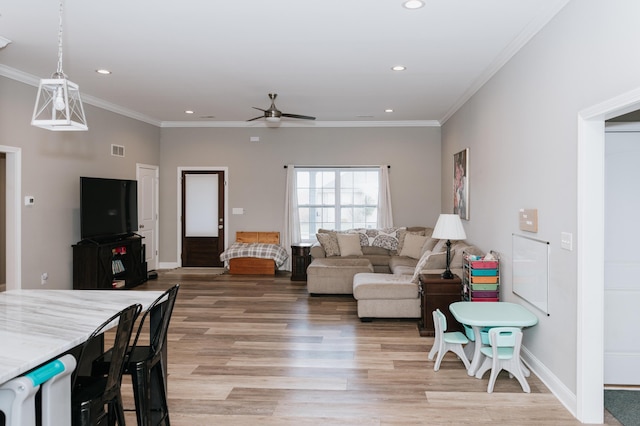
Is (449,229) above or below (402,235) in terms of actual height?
above

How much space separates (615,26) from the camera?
273 centimetres

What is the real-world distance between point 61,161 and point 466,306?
5.51m

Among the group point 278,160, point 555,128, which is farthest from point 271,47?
point 278,160

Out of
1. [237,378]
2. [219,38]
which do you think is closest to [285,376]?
[237,378]

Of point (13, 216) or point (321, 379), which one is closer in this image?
point (321, 379)

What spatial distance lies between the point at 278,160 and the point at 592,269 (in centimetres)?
707

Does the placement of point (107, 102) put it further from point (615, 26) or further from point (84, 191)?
point (615, 26)

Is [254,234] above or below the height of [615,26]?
below

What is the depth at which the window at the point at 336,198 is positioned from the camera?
31.2 feet

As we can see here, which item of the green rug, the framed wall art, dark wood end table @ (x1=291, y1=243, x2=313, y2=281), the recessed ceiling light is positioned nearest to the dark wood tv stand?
dark wood end table @ (x1=291, y1=243, x2=313, y2=281)

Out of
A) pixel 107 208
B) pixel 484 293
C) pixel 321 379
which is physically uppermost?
pixel 107 208

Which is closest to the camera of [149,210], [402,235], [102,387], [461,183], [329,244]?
[102,387]

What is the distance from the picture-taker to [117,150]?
791 centimetres

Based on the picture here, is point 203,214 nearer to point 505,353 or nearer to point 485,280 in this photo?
point 485,280
